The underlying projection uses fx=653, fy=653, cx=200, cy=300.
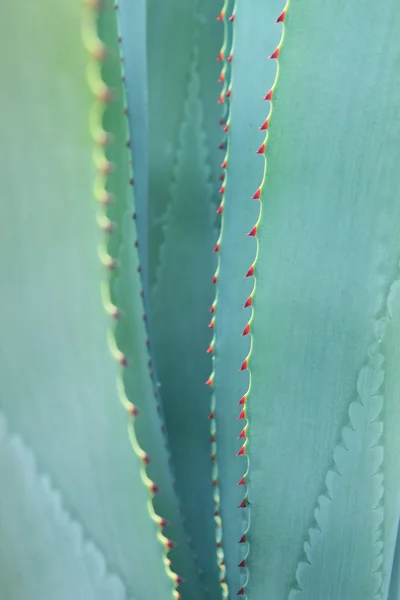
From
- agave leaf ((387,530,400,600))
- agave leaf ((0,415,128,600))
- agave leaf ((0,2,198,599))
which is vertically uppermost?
agave leaf ((0,2,198,599))

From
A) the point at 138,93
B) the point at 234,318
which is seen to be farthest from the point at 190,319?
the point at 138,93

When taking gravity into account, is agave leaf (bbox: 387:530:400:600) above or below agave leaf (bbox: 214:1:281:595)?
below

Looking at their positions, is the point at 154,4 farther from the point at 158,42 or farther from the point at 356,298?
the point at 356,298

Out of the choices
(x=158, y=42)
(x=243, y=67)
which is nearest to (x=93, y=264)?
(x=243, y=67)

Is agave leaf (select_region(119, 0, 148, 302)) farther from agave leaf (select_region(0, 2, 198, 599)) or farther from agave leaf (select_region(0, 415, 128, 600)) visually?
agave leaf (select_region(0, 415, 128, 600))

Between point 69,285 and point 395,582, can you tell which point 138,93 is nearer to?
point 69,285

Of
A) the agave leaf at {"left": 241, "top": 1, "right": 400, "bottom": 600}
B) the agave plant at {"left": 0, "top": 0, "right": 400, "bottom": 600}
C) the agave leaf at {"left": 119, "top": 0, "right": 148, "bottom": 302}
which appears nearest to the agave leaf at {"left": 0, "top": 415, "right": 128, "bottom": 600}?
the agave plant at {"left": 0, "top": 0, "right": 400, "bottom": 600}

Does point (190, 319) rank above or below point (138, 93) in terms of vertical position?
below
